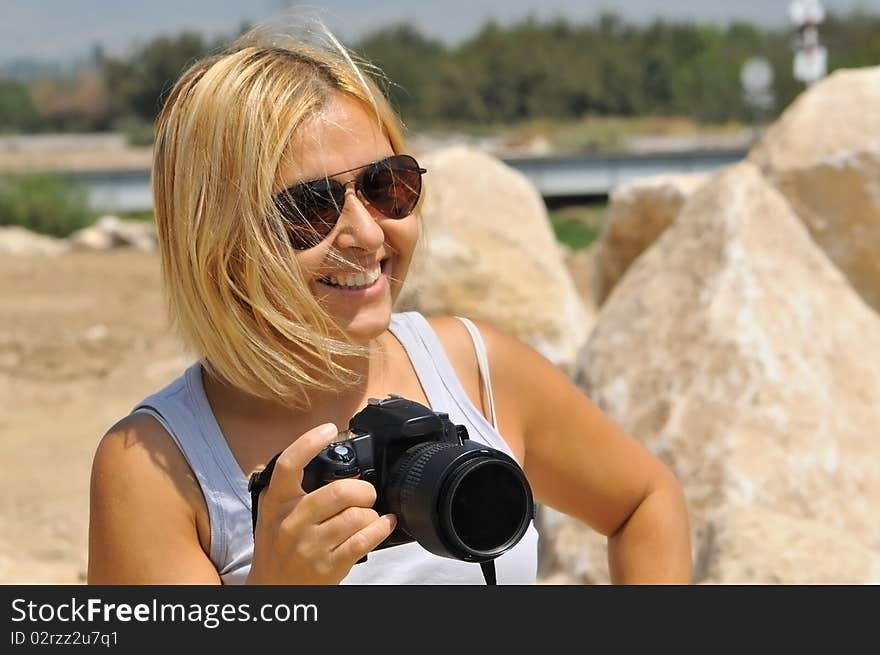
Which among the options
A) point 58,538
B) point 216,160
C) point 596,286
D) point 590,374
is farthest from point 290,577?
point 596,286

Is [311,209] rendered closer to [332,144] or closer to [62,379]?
[332,144]

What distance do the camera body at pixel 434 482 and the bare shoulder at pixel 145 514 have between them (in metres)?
0.22

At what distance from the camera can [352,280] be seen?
1539 millimetres

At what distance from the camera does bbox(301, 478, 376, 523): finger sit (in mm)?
1255

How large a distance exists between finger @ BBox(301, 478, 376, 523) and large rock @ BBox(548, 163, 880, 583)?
165 cm

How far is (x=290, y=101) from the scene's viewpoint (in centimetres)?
148

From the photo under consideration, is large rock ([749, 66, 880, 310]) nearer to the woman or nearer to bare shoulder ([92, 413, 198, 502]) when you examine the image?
the woman

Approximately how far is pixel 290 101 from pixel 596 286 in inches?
203

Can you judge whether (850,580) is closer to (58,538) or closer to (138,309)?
(58,538)

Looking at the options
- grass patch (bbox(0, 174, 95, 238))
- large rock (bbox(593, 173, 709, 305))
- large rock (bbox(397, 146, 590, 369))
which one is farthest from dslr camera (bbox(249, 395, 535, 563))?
grass patch (bbox(0, 174, 95, 238))

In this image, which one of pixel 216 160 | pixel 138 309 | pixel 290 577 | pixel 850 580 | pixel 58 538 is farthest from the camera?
pixel 138 309

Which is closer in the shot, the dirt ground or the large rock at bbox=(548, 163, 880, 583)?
the large rock at bbox=(548, 163, 880, 583)

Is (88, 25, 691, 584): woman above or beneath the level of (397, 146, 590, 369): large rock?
above
